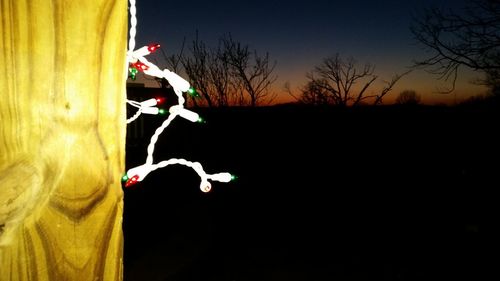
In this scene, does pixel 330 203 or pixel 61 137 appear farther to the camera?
pixel 330 203

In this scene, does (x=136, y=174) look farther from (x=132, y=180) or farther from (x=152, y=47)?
(x=152, y=47)

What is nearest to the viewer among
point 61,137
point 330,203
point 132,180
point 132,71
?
point 61,137

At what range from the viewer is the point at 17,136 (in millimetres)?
594

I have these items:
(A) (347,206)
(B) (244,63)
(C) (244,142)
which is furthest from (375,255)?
(B) (244,63)

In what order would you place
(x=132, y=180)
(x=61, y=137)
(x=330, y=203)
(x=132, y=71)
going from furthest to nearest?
1. (x=330, y=203)
2. (x=132, y=71)
3. (x=132, y=180)
4. (x=61, y=137)

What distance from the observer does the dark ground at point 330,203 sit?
3.83 metres

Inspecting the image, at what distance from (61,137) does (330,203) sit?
585 cm

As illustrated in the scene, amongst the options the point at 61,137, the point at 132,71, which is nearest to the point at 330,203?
the point at 132,71

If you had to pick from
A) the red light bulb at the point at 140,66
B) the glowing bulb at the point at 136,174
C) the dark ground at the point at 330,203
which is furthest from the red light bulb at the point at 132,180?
the dark ground at the point at 330,203

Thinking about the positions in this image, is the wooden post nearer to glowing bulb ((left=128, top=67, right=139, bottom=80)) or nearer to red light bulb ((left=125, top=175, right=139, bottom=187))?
red light bulb ((left=125, top=175, right=139, bottom=187))

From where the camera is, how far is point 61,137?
646mm

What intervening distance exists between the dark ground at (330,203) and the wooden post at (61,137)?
2.88 metres

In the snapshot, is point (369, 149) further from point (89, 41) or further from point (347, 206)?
point (89, 41)

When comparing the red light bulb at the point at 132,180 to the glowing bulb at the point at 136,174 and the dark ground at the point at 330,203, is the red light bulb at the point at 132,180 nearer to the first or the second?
the glowing bulb at the point at 136,174
